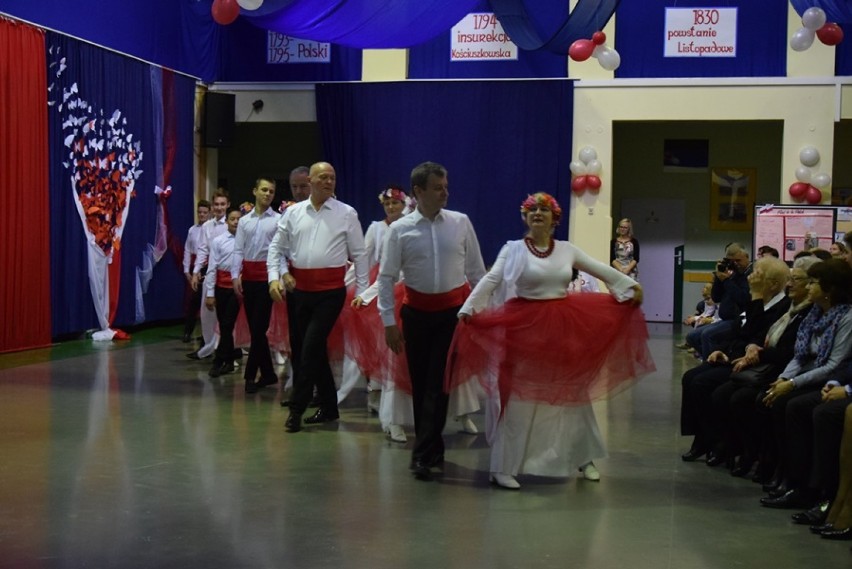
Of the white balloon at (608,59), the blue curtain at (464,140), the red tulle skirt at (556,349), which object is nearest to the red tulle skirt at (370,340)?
the red tulle skirt at (556,349)

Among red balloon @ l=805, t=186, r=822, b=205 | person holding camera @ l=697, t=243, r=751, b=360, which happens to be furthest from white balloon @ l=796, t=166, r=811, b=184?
person holding camera @ l=697, t=243, r=751, b=360

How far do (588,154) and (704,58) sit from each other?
6.25ft

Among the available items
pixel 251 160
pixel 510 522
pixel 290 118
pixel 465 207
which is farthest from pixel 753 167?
pixel 510 522

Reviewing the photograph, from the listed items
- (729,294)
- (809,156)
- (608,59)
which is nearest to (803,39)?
(608,59)

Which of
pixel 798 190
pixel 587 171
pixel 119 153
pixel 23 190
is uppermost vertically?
pixel 119 153

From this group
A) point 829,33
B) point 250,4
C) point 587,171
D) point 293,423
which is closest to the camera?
point 293,423

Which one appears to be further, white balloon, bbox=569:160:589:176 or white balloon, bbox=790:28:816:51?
white balloon, bbox=569:160:589:176

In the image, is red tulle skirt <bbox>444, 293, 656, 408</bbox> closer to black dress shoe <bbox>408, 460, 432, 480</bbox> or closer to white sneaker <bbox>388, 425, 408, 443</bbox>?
black dress shoe <bbox>408, 460, 432, 480</bbox>

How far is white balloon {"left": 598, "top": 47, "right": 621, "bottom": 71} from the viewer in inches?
497

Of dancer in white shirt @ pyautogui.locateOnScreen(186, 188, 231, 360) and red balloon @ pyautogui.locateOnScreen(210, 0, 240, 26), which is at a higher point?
red balloon @ pyautogui.locateOnScreen(210, 0, 240, 26)

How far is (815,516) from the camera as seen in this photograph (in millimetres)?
4578

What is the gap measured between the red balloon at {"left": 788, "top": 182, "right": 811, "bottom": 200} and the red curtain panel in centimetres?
888

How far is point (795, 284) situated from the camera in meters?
5.25

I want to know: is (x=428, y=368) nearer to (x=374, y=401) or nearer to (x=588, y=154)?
→ (x=374, y=401)
